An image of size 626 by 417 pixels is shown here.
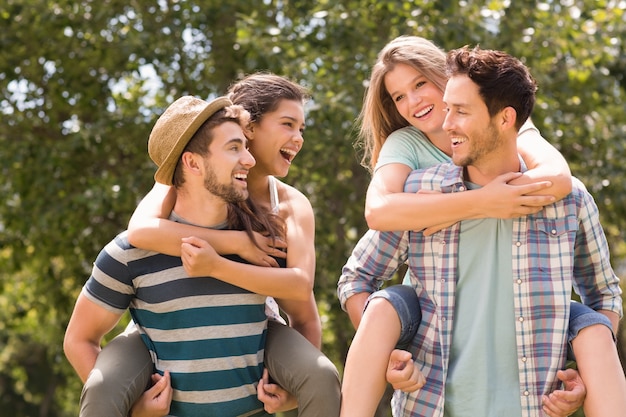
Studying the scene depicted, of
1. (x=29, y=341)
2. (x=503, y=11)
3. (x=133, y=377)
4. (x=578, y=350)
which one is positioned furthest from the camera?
(x=29, y=341)

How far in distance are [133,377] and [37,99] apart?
588 centimetres

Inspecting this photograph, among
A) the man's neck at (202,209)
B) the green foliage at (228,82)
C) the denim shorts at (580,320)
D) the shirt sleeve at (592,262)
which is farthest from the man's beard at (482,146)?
the green foliage at (228,82)

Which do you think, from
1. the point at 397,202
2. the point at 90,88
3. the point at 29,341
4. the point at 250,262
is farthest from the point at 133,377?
the point at 29,341

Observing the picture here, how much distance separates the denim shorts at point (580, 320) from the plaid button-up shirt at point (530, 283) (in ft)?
0.08

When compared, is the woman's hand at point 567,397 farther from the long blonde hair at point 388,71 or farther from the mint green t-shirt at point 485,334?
the long blonde hair at point 388,71

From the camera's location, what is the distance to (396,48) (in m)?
3.24

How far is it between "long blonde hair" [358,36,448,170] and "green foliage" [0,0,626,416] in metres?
3.04

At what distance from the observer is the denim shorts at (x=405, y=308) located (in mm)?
2701

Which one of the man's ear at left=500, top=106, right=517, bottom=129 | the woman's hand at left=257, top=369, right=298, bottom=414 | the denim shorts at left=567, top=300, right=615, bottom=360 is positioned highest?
the man's ear at left=500, top=106, right=517, bottom=129

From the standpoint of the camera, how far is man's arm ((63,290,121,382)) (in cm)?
292

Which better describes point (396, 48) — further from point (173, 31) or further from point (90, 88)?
point (90, 88)

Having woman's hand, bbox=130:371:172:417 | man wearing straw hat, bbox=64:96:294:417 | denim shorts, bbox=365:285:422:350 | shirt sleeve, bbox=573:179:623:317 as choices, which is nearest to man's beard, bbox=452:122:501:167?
shirt sleeve, bbox=573:179:623:317

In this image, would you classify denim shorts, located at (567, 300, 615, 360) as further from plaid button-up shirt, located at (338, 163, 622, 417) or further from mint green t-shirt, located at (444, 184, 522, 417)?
mint green t-shirt, located at (444, 184, 522, 417)

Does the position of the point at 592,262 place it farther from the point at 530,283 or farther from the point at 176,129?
the point at 176,129
